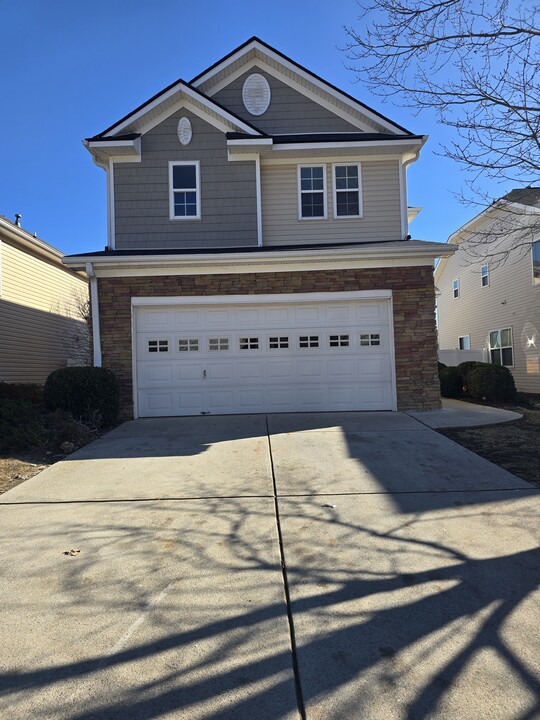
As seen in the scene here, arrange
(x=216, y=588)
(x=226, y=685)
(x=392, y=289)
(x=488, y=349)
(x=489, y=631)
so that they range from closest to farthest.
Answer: (x=226, y=685) → (x=489, y=631) → (x=216, y=588) → (x=392, y=289) → (x=488, y=349)

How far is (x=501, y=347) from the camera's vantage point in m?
19.7

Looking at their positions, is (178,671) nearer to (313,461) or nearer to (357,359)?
(313,461)

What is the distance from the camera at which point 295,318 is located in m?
10.8

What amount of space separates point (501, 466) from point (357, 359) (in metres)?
4.76

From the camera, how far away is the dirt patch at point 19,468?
6012 millimetres

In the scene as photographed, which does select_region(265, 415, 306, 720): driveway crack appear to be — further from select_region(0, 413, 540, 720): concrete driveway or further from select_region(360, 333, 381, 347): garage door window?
select_region(360, 333, 381, 347): garage door window

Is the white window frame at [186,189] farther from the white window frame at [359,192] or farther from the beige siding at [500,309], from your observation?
the beige siding at [500,309]

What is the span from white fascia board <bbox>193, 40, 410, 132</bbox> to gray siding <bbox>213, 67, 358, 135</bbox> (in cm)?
39

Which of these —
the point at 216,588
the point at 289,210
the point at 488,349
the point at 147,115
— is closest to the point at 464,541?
the point at 216,588

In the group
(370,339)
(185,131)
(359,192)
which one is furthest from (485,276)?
(185,131)

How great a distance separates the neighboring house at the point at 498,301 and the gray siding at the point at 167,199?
717cm

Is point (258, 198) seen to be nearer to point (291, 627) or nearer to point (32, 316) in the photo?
point (32, 316)

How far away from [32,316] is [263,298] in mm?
8747

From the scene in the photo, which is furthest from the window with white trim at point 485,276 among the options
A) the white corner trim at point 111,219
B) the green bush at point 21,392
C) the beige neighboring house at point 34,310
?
the green bush at point 21,392
